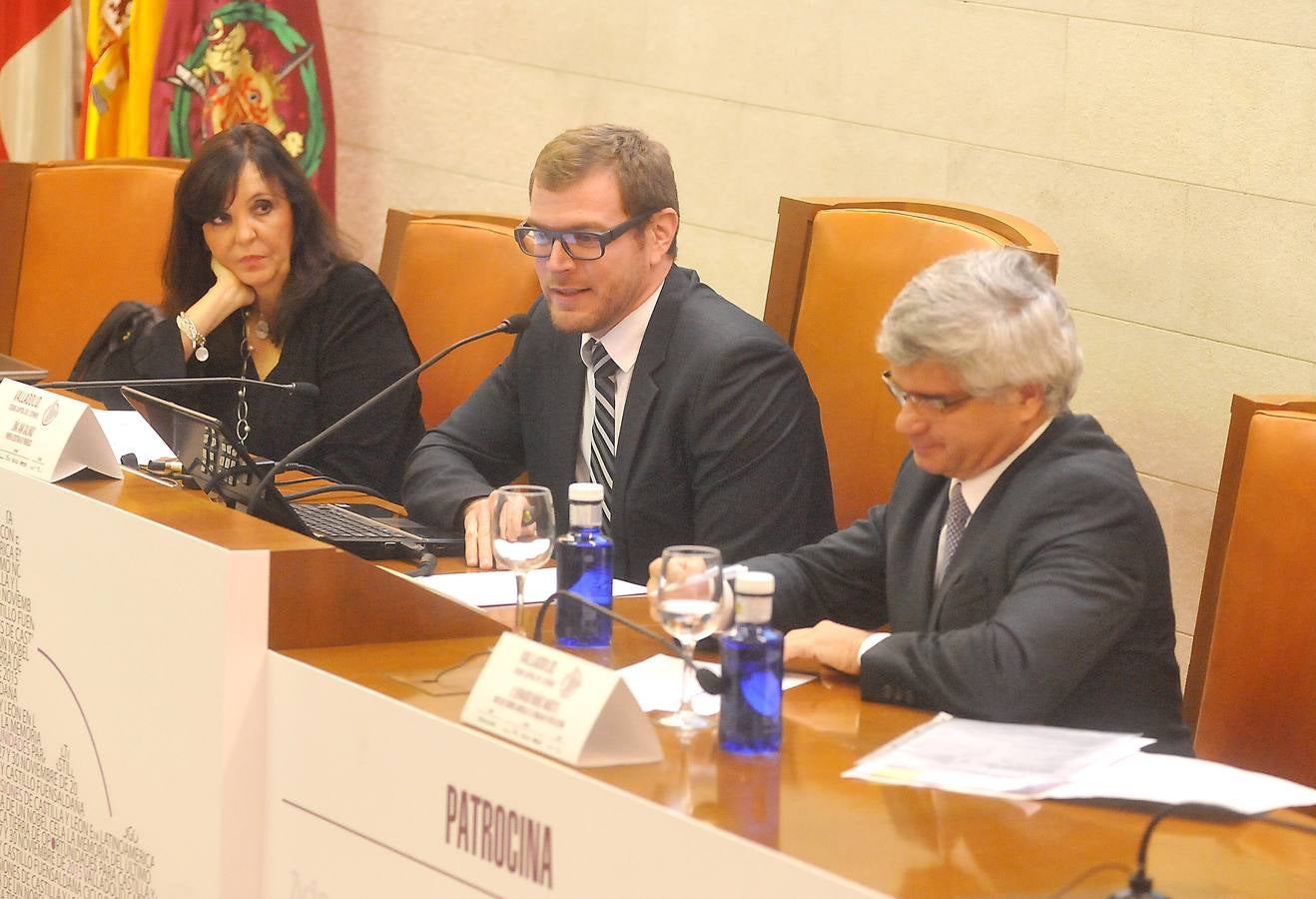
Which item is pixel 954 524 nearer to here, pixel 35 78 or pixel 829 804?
pixel 829 804

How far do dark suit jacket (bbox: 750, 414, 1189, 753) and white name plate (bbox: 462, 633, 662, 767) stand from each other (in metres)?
0.39

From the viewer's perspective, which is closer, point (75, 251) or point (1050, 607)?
point (1050, 607)

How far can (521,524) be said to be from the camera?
1.93 metres

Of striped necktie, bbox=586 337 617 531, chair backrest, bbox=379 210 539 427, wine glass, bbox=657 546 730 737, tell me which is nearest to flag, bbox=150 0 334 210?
chair backrest, bbox=379 210 539 427

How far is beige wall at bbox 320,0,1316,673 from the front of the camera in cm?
308

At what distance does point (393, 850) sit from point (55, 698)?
0.63 meters

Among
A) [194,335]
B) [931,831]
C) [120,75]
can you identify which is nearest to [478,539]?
[931,831]

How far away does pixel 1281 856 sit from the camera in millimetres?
1477

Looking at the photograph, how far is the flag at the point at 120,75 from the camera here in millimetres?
4812

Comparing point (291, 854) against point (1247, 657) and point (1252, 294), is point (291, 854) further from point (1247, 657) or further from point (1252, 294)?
point (1252, 294)

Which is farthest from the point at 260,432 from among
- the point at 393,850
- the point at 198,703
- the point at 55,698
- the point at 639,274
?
the point at 393,850

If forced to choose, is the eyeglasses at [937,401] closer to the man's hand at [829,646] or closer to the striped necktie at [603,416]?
the man's hand at [829,646]

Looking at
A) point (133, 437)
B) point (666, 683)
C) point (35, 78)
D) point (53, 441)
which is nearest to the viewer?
point (666, 683)

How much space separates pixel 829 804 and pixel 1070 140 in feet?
7.09
